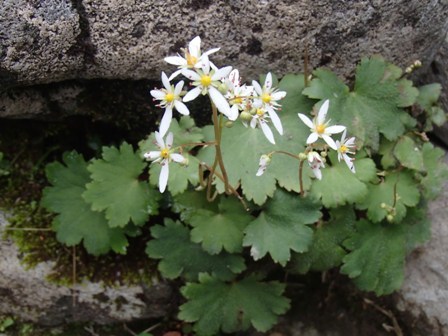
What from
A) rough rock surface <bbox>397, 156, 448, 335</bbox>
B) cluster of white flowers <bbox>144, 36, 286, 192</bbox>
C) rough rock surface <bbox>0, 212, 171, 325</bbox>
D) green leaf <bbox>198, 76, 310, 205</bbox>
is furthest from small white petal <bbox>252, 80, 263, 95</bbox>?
rough rock surface <bbox>397, 156, 448, 335</bbox>

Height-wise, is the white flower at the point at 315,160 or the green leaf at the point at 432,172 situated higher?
the white flower at the point at 315,160

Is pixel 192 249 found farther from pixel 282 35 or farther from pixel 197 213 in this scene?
pixel 282 35

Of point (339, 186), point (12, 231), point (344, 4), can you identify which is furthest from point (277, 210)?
point (12, 231)

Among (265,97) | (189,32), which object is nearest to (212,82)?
(265,97)

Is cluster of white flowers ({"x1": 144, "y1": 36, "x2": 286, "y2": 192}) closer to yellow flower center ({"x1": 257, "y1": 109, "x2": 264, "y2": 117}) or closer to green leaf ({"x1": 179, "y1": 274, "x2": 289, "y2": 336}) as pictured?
yellow flower center ({"x1": 257, "y1": 109, "x2": 264, "y2": 117})

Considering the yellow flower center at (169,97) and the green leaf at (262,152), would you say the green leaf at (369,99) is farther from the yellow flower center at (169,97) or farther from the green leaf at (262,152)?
the yellow flower center at (169,97)

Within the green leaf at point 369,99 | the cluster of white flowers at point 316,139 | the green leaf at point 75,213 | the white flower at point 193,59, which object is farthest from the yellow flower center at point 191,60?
the green leaf at point 75,213
